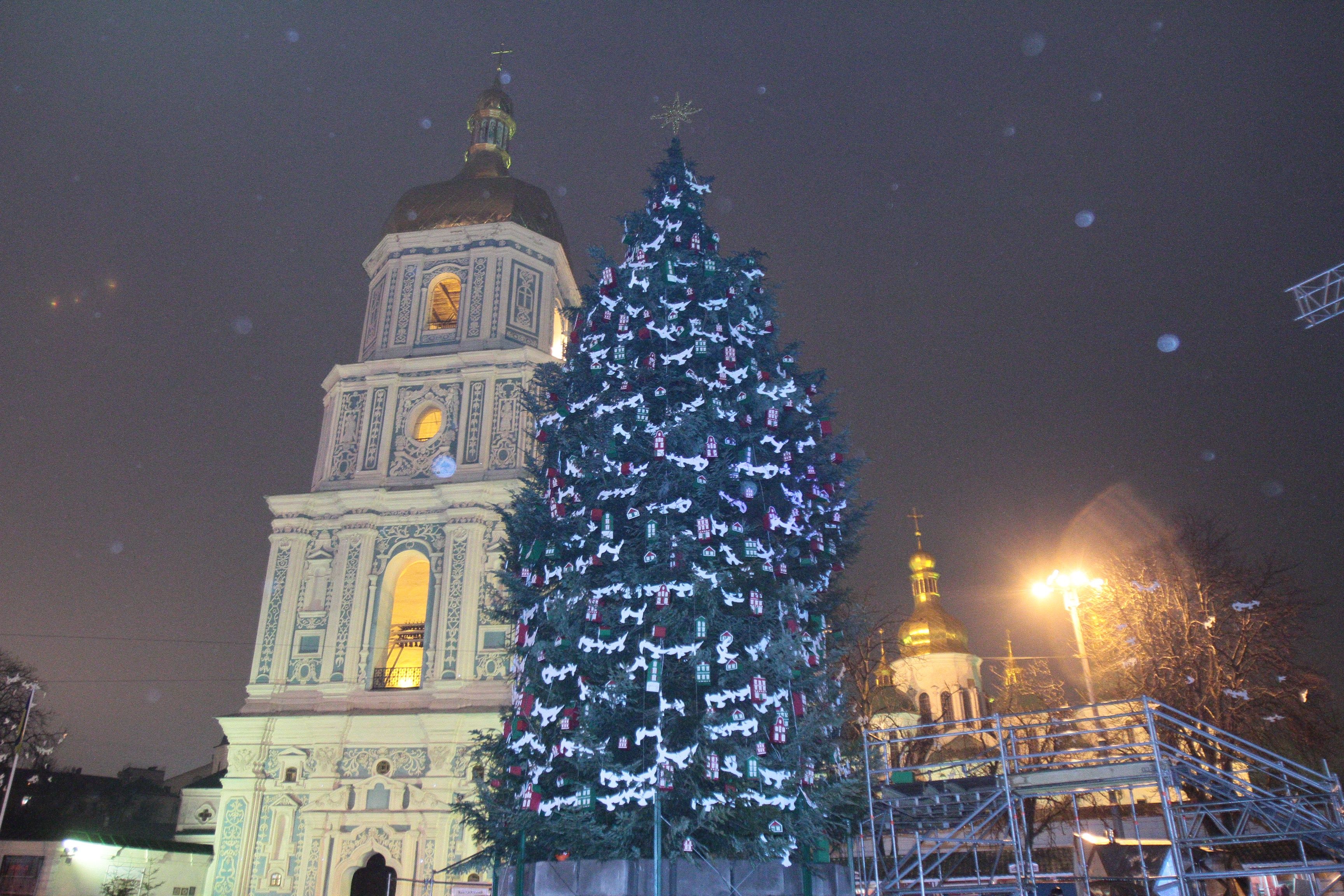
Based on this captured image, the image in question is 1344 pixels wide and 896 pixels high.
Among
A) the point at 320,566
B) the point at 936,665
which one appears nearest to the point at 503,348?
the point at 320,566

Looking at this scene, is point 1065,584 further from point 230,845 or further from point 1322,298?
point 230,845

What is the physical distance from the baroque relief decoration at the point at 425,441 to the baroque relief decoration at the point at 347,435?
3.43 ft

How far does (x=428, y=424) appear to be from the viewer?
26.8m

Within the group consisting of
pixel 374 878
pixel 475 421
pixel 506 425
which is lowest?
pixel 374 878

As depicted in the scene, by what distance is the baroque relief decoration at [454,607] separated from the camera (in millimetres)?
23266

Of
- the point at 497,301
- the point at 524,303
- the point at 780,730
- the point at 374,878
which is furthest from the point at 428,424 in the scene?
the point at 780,730

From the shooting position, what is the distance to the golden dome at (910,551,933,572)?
47000 millimetres

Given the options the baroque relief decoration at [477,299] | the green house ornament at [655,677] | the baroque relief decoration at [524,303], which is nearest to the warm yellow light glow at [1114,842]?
the green house ornament at [655,677]

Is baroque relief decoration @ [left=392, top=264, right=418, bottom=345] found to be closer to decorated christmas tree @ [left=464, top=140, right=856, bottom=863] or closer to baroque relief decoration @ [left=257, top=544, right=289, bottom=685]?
baroque relief decoration @ [left=257, top=544, right=289, bottom=685]

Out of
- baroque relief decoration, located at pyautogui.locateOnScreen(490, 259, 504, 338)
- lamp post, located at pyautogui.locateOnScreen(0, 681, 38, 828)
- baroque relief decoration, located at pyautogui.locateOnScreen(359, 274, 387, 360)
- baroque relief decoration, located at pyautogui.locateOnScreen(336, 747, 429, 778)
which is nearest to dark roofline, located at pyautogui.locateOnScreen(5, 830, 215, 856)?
lamp post, located at pyautogui.locateOnScreen(0, 681, 38, 828)

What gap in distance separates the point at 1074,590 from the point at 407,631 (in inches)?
592

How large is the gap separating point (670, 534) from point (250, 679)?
16783 millimetres

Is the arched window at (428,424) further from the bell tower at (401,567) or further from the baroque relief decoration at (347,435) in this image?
the baroque relief decoration at (347,435)

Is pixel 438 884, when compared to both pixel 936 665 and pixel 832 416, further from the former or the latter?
pixel 936 665
